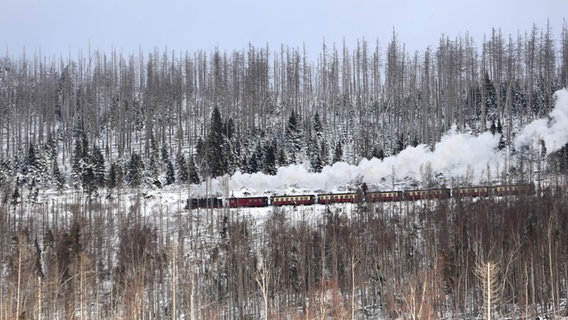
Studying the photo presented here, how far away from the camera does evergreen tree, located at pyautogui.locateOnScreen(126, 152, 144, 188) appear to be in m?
68.1

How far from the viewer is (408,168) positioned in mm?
68250

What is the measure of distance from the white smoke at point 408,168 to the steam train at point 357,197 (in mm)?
3701

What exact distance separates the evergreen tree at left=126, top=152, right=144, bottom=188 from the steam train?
32.1 feet

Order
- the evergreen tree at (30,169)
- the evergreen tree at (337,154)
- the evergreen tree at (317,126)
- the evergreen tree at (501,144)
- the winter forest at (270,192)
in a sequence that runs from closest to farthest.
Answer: the winter forest at (270,192) → the evergreen tree at (501,144) → the evergreen tree at (30,169) → the evergreen tree at (337,154) → the evergreen tree at (317,126)

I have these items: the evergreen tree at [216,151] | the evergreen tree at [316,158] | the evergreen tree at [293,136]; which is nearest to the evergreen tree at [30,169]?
the evergreen tree at [216,151]

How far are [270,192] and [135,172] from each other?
1636 centimetres

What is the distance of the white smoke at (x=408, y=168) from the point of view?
66.2 meters

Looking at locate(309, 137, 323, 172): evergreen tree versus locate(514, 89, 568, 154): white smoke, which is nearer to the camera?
locate(514, 89, 568, 154): white smoke

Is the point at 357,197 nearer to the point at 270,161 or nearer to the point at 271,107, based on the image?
the point at 270,161

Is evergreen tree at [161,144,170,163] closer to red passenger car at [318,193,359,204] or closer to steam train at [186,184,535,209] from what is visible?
steam train at [186,184,535,209]

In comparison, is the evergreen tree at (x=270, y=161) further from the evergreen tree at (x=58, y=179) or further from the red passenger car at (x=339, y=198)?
the evergreen tree at (x=58, y=179)

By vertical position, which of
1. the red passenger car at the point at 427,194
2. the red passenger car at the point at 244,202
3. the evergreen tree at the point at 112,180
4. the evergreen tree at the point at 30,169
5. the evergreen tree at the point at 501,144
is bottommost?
the red passenger car at the point at 244,202

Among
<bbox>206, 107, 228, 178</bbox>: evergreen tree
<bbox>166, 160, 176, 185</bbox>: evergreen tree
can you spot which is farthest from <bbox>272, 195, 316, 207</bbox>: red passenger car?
<bbox>166, 160, 176, 185</bbox>: evergreen tree

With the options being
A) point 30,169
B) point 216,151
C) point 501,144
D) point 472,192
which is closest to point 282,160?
point 216,151
